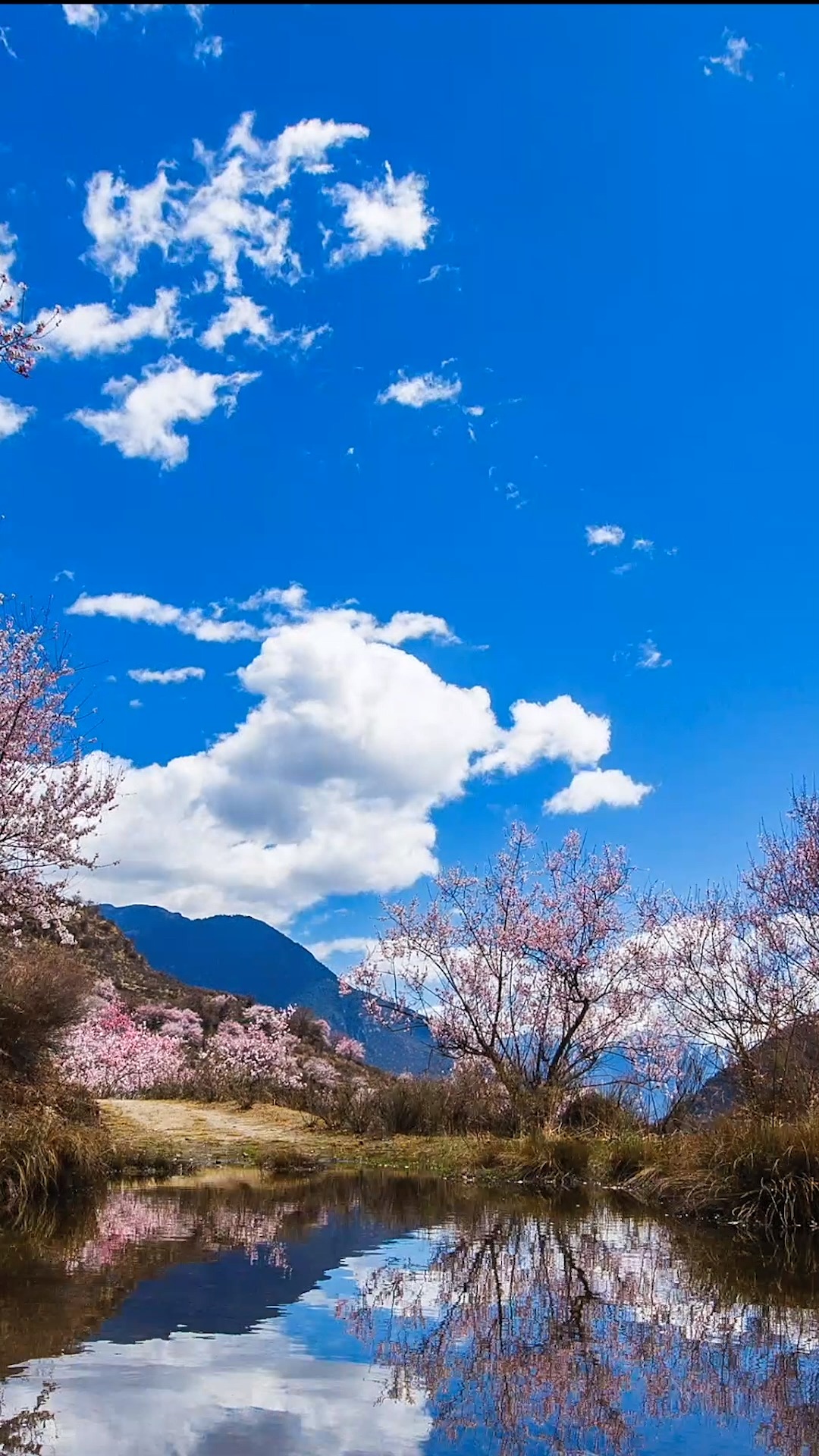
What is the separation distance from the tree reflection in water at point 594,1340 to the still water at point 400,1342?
2cm

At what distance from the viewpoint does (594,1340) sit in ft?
18.9

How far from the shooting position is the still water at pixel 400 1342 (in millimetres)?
4324

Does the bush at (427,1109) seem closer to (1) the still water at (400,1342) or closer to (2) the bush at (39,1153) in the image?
(2) the bush at (39,1153)

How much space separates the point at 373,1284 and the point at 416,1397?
101 inches

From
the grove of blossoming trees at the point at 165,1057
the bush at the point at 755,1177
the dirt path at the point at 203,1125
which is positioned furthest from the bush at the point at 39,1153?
the bush at the point at 755,1177

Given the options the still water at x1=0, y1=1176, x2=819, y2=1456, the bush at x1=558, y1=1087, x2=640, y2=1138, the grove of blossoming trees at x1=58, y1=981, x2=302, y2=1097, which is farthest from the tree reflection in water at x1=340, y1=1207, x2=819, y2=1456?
the grove of blossoming trees at x1=58, y1=981, x2=302, y2=1097

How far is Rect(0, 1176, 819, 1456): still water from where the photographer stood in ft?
14.2

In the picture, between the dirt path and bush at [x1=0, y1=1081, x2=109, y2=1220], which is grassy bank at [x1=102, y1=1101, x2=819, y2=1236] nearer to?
the dirt path

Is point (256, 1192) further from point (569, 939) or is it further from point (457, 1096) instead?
point (569, 939)

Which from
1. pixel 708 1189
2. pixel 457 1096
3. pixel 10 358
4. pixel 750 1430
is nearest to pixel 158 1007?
pixel 457 1096

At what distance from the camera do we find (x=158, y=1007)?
48344mm

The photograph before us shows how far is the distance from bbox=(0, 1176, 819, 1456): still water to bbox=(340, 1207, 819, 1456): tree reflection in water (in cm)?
2

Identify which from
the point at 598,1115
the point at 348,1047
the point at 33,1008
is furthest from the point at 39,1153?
the point at 348,1047

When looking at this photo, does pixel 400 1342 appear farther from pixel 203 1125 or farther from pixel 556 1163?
pixel 203 1125
